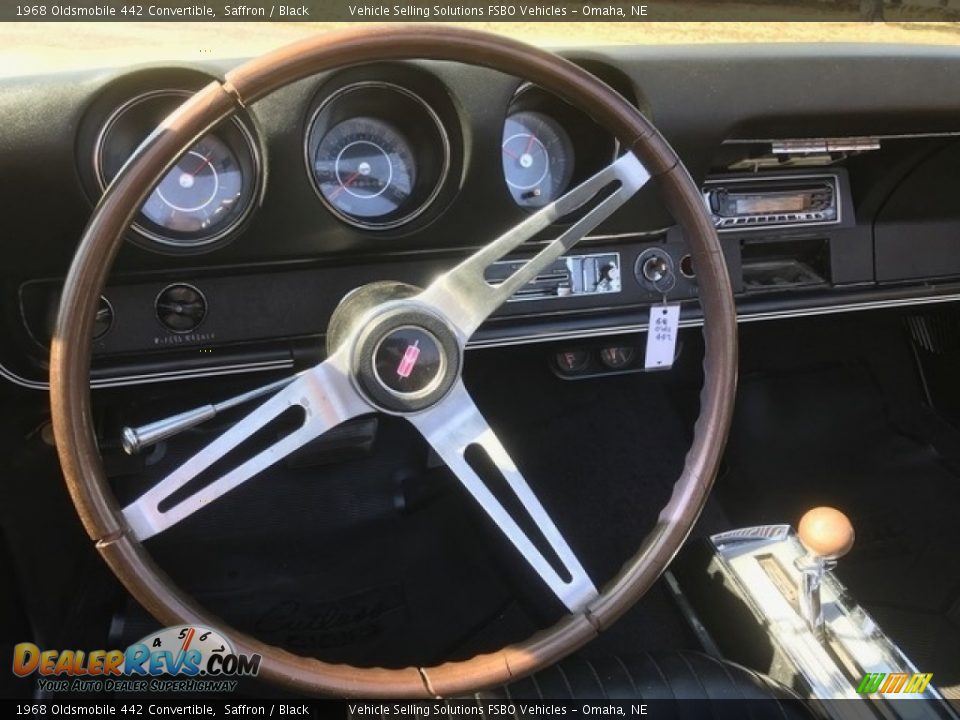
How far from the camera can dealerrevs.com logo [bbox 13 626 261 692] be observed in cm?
122

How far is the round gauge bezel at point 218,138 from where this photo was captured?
→ 1.50m

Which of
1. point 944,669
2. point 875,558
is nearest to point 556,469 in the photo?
point 875,558

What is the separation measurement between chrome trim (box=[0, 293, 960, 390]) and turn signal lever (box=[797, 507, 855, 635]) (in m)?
0.61

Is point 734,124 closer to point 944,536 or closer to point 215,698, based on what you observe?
point 944,536

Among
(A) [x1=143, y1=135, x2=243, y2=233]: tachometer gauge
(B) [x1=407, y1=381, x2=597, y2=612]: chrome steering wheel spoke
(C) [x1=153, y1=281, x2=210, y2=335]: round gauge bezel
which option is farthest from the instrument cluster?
(B) [x1=407, y1=381, x2=597, y2=612]: chrome steering wheel spoke

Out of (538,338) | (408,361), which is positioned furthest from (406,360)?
(538,338)

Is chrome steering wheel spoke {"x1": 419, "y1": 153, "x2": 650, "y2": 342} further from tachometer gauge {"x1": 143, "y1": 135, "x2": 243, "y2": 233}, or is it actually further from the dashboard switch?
the dashboard switch

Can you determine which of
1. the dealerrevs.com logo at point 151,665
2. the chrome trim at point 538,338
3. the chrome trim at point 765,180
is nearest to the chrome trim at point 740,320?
the chrome trim at point 538,338

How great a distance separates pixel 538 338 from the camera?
193 cm

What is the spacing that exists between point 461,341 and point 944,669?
5.06ft

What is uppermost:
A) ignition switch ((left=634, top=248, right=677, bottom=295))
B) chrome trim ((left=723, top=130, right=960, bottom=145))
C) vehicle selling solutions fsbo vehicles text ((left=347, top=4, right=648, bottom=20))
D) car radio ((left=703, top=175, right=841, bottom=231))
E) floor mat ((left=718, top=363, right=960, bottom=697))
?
vehicle selling solutions fsbo vehicles text ((left=347, top=4, right=648, bottom=20))

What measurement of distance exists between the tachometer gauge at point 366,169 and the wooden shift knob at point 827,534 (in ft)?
3.09

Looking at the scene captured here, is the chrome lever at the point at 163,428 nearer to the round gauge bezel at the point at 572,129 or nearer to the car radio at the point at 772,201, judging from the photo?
the round gauge bezel at the point at 572,129

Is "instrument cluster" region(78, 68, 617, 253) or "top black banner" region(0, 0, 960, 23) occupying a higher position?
"top black banner" region(0, 0, 960, 23)
